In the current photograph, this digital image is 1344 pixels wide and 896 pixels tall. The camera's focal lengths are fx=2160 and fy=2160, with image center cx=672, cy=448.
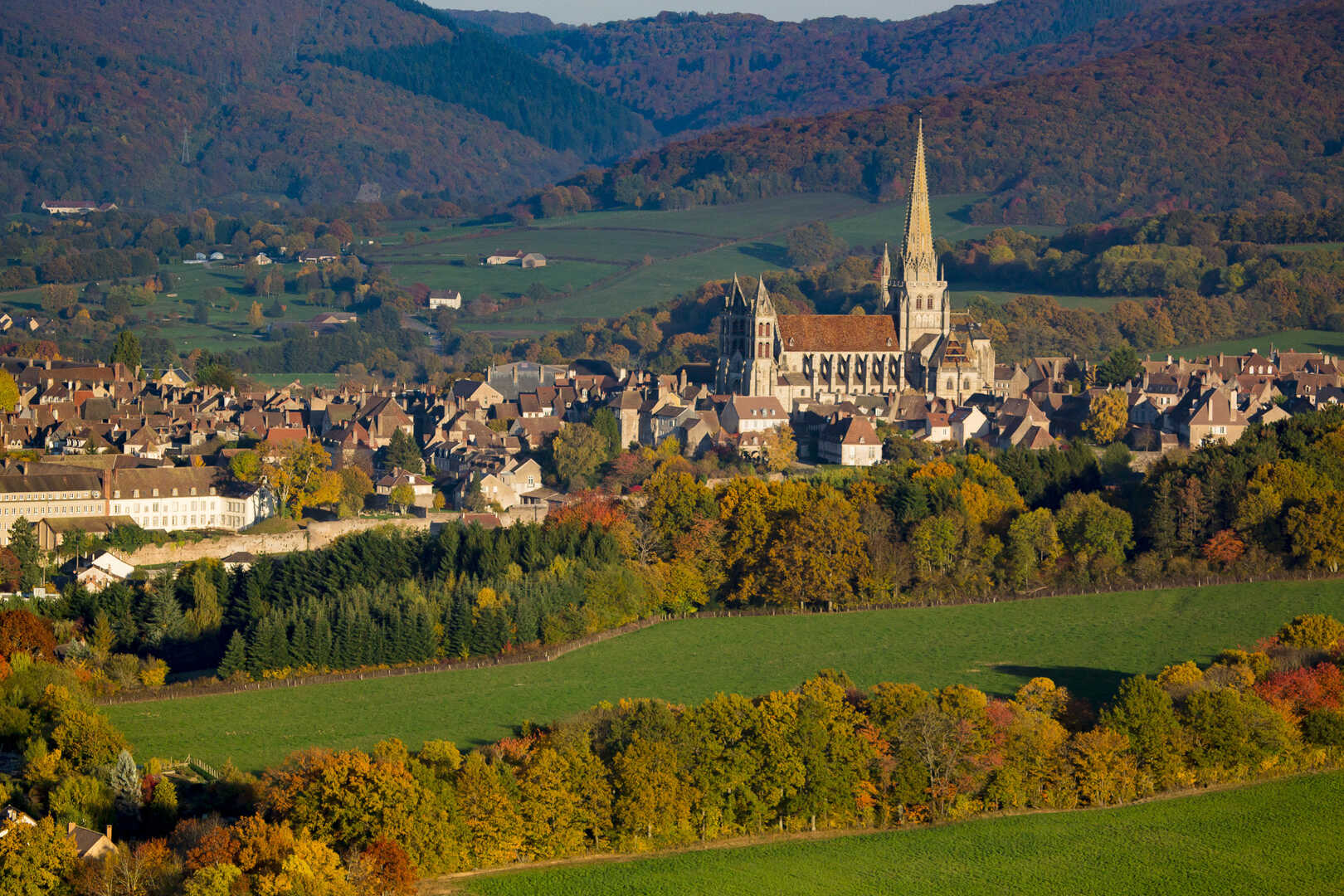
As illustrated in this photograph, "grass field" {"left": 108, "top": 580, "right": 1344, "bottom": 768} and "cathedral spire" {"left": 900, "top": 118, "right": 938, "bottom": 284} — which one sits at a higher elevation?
"cathedral spire" {"left": 900, "top": 118, "right": 938, "bottom": 284}

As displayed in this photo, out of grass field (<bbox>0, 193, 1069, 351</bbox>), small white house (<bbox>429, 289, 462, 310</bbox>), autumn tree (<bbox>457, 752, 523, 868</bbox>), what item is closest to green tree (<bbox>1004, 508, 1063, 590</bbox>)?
autumn tree (<bbox>457, 752, 523, 868</bbox>)

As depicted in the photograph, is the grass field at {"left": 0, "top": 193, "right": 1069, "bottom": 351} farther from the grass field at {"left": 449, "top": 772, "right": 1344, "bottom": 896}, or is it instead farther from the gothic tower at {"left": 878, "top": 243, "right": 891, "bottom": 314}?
the grass field at {"left": 449, "top": 772, "right": 1344, "bottom": 896}

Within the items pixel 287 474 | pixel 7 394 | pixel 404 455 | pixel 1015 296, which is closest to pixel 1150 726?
pixel 287 474

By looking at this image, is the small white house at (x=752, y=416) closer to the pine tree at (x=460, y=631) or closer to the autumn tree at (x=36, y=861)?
the pine tree at (x=460, y=631)

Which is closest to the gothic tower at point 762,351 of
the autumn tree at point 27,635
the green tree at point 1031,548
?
the green tree at point 1031,548

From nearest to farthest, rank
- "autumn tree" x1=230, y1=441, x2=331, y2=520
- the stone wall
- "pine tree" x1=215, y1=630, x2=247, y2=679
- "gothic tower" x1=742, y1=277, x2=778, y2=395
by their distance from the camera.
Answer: "pine tree" x1=215, y1=630, x2=247, y2=679, the stone wall, "autumn tree" x1=230, y1=441, x2=331, y2=520, "gothic tower" x1=742, y1=277, x2=778, y2=395

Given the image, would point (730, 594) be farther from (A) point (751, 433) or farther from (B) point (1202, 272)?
(B) point (1202, 272)
